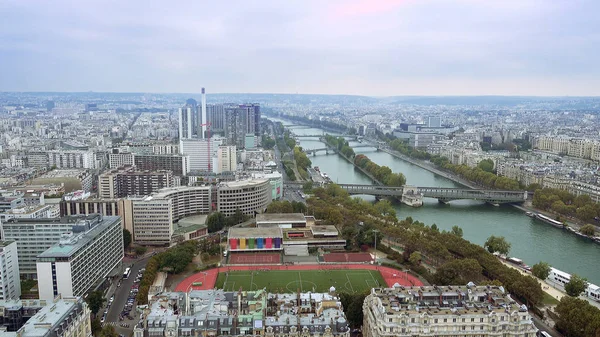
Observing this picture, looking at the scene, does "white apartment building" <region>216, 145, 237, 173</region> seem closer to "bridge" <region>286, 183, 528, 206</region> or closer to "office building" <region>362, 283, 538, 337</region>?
"bridge" <region>286, 183, 528, 206</region>

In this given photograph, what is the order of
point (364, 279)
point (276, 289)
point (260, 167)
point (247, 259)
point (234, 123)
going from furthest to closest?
point (234, 123) < point (260, 167) < point (247, 259) < point (364, 279) < point (276, 289)

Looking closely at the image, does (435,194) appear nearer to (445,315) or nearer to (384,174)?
(384,174)

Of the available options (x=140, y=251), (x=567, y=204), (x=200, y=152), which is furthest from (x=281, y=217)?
(x=200, y=152)

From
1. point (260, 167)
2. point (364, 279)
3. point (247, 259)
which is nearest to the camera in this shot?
point (364, 279)

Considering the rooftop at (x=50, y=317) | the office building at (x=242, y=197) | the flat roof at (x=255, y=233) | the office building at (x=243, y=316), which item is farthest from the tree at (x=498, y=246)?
the rooftop at (x=50, y=317)

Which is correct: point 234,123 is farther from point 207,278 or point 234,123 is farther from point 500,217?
point 207,278

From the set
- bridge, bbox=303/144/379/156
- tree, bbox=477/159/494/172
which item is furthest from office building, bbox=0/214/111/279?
bridge, bbox=303/144/379/156

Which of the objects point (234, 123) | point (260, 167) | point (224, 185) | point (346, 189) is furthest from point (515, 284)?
point (234, 123)
